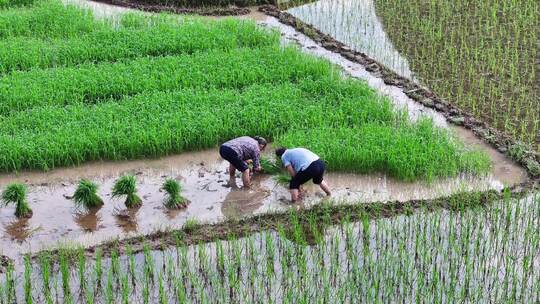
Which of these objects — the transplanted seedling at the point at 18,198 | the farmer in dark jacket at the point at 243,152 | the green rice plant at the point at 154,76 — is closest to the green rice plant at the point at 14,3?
the green rice plant at the point at 154,76

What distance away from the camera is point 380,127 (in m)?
10.7

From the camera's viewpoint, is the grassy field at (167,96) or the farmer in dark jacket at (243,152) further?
the grassy field at (167,96)

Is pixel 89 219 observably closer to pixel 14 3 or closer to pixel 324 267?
pixel 324 267

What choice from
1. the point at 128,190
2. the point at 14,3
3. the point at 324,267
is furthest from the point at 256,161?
the point at 14,3

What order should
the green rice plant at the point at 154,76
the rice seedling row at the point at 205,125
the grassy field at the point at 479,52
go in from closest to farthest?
the rice seedling row at the point at 205,125 < the green rice plant at the point at 154,76 < the grassy field at the point at 479,52

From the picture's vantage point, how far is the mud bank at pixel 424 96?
408 inches

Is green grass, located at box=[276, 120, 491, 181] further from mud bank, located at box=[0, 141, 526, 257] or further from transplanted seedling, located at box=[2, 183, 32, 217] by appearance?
transplanted seedling, located at box=[2, 183, 32, 217]

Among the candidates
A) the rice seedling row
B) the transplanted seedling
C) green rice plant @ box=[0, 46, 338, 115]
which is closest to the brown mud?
green rice plant @ box=[0, 46, 338, 115]

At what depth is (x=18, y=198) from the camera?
30.0 ft

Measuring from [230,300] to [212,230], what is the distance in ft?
4.10

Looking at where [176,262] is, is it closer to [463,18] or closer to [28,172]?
[28,172]

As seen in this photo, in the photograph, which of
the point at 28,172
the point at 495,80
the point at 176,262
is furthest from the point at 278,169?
the point at 495,80

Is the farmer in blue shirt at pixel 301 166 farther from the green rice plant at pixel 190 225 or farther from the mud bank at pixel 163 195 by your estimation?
the green rice plant at pixel 190 225

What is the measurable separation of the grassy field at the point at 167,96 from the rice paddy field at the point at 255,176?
0.03 metres
